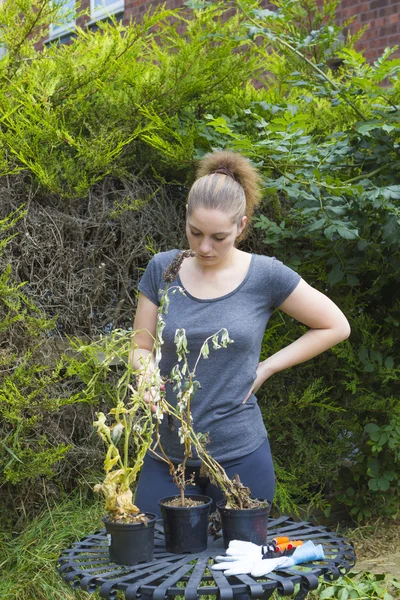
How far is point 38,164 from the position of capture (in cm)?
288

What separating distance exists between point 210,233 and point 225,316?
0.90 ft

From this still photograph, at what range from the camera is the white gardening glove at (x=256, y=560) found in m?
1.65

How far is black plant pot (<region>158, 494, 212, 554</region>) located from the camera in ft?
5.87

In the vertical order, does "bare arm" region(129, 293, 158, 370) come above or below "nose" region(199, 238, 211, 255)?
below

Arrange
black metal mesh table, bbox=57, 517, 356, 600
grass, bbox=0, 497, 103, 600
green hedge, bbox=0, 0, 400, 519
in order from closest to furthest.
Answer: black metal mesh table, bbox=57, 517, 356, 600
grass, bbox=0, 497, 103, 600
green hedge, bbox=0, 0, 400, 519

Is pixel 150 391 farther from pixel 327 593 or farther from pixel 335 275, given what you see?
pixel 327 593

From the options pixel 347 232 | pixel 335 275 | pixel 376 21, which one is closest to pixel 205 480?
pixel 347 232

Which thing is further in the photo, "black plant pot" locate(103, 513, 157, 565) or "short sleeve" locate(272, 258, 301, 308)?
"short sleeve" locate(272, 258, 301, 308)

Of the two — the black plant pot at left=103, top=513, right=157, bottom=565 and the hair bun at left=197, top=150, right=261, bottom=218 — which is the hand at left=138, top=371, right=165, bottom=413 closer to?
the black plant pot at left=103, top=513, right=157, bottom=565

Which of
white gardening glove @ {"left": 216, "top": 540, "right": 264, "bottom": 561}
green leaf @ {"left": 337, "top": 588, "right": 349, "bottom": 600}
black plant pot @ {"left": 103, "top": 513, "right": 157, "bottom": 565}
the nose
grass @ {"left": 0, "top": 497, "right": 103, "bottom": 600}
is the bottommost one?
green leaf @ {"left": 337, "top": 588, "right": 349, "bottom": 600}

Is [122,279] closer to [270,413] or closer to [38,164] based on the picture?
[38,164]

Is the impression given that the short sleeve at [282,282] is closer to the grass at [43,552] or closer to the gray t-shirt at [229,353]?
the gray t-shirt at [229,353]

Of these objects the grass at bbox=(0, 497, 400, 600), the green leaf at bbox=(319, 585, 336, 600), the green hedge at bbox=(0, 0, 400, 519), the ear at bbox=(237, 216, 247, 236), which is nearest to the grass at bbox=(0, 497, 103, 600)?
the grass at bbox=(0, 497, 400, 600)

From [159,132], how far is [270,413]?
4.90 feet
